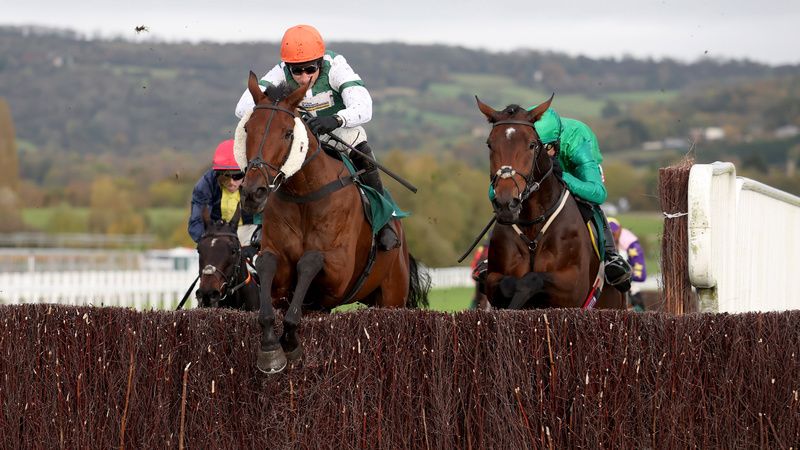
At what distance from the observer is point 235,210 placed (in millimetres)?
8922

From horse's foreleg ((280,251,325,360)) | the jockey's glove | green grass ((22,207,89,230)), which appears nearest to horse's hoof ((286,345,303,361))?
horse's foreleg ((280,251,325,360))

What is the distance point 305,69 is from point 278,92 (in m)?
0.98

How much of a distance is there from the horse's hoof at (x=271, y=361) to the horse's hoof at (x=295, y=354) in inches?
2.3

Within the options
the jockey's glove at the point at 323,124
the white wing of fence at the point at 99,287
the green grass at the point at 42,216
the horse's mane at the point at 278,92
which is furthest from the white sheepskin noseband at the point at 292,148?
the green grass at the point at 42,216

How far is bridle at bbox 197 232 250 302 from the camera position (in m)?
8.41

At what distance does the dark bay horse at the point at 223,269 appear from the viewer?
8.38 metres

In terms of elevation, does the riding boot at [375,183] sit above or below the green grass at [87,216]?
above

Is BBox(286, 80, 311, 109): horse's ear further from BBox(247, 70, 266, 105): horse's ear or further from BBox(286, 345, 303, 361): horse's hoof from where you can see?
BBox(286, 345, 303, 361): horse's hoof

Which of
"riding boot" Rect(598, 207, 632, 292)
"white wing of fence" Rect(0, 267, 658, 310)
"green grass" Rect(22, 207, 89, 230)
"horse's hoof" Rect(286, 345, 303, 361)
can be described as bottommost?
"green grass" Rect(22, 207, 89, 230)

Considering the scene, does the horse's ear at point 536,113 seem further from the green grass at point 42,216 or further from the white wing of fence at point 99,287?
the green grass at point 42,216

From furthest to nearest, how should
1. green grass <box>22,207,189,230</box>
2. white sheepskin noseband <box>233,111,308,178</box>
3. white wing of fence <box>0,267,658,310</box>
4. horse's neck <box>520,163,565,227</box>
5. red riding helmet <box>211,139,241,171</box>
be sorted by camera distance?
green grass <box>22,207,189,230</box>, white wing of fence <box>0,267,658,310</box>, red riding helmet <box>211,139,241,171</box>, horse's neck <box>520,163,565,227</box>, white sheepskin noseband <box>233,111,308,178</box>

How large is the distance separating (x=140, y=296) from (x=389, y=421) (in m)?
16.5

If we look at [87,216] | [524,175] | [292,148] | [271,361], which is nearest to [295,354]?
[271,361]

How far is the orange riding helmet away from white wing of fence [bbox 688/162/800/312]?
7.97 ft
